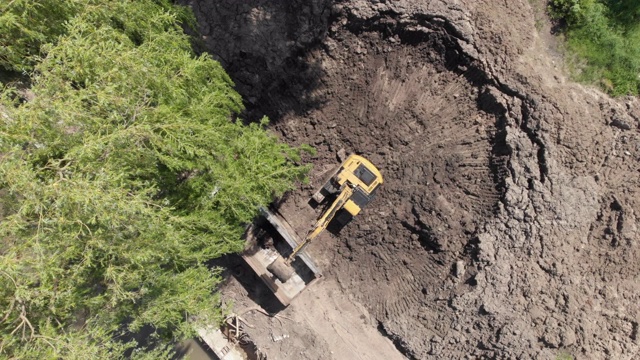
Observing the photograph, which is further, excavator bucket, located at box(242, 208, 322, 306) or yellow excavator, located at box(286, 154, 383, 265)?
excavator bucket, located at box(242, 208, 322, 306)

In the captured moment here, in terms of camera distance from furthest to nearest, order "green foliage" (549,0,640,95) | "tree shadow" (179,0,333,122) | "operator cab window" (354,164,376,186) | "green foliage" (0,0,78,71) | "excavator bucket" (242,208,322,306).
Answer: "excavator bucket" (242,208,322,306)
"operator cab window" (354,164,376,186)
"tree shadow" (179,0,333,122)
"green foliage" (549,0,640,95)
"green foliage" (0,0,78,71)

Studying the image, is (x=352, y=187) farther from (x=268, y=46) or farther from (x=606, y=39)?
(x=606, y=39)


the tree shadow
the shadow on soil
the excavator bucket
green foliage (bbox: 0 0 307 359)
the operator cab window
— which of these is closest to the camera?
green foliage (bbox: 0 0 307 359)

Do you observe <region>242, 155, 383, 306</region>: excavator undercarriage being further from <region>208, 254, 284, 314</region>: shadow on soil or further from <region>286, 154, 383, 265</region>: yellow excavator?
<region>208, 254, 284, 314</region>: shadow on soil

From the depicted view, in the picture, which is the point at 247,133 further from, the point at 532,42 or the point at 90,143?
the point at 532,42

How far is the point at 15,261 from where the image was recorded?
4723 mm

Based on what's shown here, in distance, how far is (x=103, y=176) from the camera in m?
4.73

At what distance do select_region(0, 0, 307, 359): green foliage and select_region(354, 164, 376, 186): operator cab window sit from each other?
9.46 ft

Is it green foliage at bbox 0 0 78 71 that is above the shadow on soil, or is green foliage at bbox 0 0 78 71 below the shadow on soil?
above

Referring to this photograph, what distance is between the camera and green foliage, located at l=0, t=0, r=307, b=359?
4699mm

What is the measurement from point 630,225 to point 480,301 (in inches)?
142

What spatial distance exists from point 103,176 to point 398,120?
6.39 metres

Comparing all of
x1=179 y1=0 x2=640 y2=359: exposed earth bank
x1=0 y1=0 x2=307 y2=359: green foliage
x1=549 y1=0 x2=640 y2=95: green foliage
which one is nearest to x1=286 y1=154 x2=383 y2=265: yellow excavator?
x1=179 y1=0 x2=640 y2=359: exposed earth bank

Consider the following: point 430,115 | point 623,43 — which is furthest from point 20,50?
point 623,43
